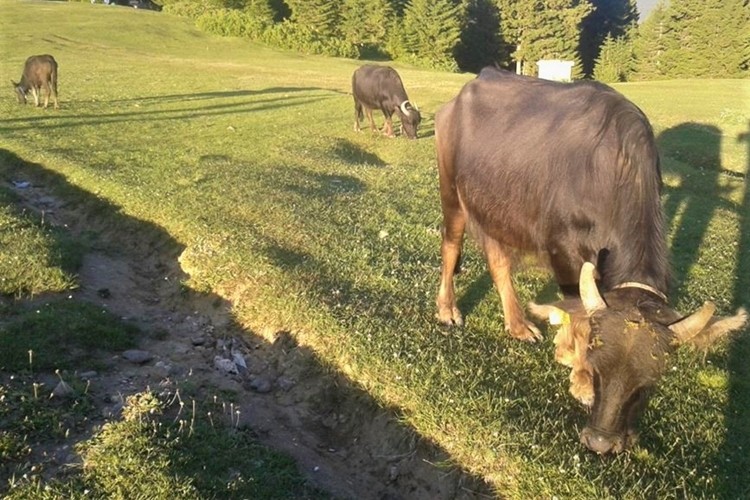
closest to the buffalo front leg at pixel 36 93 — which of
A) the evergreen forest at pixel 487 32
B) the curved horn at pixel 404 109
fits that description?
the curved horn at pixel 404 109

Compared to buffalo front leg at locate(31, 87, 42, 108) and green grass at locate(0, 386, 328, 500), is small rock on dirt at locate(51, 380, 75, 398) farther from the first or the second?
buffalo front leg at locate(31, 87, 42, 108)

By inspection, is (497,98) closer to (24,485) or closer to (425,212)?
(425,212)

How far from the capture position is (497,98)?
6.68 meters

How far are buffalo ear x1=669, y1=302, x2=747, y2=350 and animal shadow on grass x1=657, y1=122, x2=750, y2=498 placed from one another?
A: 1.10 meters

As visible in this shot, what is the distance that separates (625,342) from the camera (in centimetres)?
394

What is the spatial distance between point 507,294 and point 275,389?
8.48 ft

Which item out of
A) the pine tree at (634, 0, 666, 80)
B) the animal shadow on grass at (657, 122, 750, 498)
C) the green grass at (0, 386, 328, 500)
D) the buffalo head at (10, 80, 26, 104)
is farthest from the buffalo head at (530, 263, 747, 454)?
the pine tree at (634, 0, 666, 80)

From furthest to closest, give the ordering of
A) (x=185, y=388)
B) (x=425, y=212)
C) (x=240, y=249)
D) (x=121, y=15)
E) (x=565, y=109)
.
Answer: (x=121, y=15), (x=425, y=212), (x=240, y=249), (x=565, y=109), (x=185, y=388)

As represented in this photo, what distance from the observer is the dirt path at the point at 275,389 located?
478 cm

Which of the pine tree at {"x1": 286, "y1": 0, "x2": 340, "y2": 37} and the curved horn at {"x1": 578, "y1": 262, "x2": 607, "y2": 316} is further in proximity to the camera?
the pine tree at {"x1": 286, "y1": 0, "x2": 340, "y2": 37}

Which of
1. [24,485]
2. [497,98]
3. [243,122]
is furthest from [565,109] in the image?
[243,122]

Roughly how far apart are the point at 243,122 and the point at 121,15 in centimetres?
5352

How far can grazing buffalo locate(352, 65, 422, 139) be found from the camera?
21281mm

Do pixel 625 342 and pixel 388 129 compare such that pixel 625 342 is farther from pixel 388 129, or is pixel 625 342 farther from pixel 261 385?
pixel 388 129
